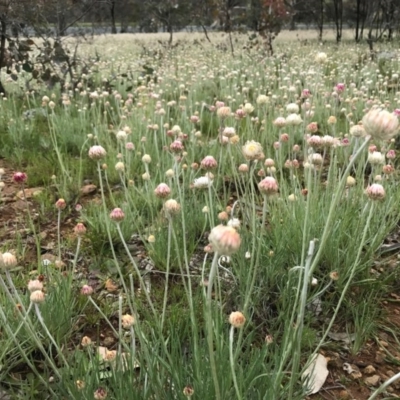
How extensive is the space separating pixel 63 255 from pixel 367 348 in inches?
57.0

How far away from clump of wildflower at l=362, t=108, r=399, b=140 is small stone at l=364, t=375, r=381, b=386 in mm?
1049

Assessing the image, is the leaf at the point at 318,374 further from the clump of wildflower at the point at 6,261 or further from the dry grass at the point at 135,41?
the dry grass at the point at 135,41

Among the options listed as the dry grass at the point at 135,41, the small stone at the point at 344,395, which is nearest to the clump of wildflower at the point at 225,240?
the small stone at the point at 344,395

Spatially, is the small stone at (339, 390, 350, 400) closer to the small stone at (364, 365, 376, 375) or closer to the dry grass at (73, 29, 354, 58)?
the small stone at (364, 365, 376, 375)

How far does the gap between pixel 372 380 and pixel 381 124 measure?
1.08 metres

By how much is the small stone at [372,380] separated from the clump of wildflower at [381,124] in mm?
1049

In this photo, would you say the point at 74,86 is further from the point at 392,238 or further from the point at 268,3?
the point at 268,3

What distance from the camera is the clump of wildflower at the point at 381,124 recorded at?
103 centimetres

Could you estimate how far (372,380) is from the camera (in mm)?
1754

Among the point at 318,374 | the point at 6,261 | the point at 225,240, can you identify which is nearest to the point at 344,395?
the point at 318,374

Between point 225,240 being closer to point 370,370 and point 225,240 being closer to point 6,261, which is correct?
point 6,261

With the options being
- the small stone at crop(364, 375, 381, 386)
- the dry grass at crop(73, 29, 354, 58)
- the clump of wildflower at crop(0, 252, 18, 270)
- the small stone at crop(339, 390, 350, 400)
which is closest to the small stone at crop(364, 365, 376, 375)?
the small stone at crop(364, 375, 381, 386)

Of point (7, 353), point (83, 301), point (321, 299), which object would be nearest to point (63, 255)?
point (83, 301)

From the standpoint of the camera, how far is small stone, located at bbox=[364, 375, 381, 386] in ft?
5.73
